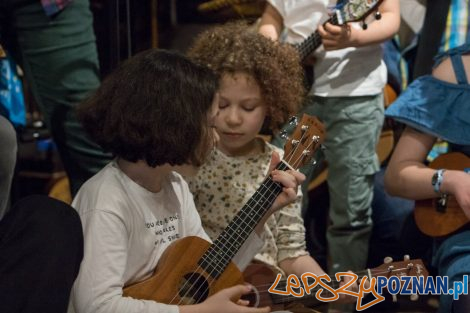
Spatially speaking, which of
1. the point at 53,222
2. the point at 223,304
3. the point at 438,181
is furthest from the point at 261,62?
the point at 53,222

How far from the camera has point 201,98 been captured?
1519 millimetres

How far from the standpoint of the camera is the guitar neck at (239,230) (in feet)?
5.06

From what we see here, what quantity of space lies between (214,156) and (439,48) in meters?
0.99

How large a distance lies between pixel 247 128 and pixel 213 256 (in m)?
0.38

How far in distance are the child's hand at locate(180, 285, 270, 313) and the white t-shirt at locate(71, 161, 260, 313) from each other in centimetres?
4

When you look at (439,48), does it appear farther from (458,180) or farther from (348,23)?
(458,180)

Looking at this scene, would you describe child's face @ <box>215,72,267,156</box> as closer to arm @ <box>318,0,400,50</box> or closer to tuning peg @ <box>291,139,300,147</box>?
tuning peg @ <box>291,139,300,147</box>

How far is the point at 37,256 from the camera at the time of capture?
→ 1.22 metres

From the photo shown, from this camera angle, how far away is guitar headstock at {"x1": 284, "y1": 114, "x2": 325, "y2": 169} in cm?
163

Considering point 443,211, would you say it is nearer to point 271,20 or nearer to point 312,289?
point 312,289

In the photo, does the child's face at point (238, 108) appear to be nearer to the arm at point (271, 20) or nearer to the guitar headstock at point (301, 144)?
the guitar headstock at point (301, 144)

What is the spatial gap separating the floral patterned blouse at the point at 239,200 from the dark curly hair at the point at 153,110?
0.30 m

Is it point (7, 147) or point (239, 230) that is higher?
point (7, 147)

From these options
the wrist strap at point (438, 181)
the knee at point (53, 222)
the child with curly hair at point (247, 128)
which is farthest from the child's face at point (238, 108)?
the knee at point (53, 222)
